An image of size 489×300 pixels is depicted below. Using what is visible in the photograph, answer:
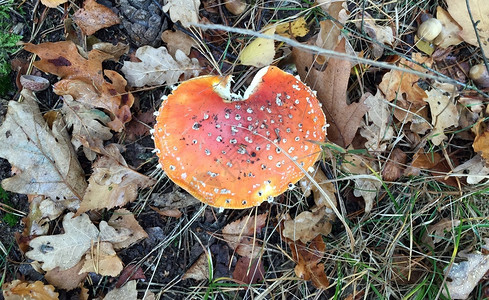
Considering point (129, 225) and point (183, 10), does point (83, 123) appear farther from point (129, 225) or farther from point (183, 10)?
point (183, 10)

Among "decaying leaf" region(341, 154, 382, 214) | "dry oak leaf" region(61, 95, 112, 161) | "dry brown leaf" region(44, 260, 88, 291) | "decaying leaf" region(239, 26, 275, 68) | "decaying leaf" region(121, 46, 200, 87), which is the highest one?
"decaying leaf" region(239, 26, 275, 68)

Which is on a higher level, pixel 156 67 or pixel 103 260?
pixel 156 67

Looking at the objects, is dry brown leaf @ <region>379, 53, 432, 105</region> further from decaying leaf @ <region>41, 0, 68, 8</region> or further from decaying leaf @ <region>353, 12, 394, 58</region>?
decaying leaf @ <region>41, 0, 68, 8</region>

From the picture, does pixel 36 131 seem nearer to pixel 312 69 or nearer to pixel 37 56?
pixel 37 56

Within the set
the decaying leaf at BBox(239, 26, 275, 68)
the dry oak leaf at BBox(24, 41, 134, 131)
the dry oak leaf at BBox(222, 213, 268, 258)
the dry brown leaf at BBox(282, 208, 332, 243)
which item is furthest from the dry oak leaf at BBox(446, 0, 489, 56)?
the dry oak leaf at BBox(24, 41, 134, 131)

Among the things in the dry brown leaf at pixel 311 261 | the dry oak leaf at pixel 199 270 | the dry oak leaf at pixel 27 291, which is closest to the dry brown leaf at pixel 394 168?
the dry brown leaf at pixel 311 261

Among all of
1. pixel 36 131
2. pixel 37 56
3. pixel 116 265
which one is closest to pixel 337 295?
pixel 116 265

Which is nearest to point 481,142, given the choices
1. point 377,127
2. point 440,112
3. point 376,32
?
point 440,112

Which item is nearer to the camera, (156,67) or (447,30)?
(156,67)
